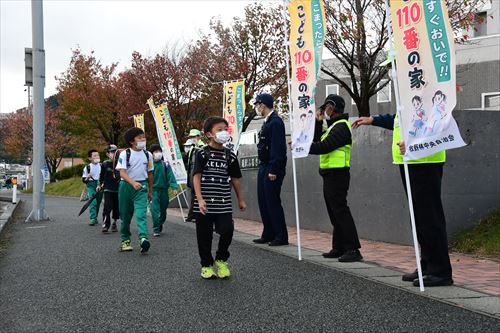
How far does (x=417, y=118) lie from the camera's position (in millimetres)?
4535

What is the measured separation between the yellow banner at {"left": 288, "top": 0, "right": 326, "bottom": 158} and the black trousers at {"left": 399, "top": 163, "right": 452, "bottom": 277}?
5.64 feet

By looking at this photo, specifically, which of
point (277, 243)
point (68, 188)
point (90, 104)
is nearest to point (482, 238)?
point (277, 243)

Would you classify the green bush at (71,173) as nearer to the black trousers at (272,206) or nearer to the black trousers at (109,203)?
the black trousers at (109,203)

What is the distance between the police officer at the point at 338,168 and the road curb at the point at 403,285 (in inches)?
10.9

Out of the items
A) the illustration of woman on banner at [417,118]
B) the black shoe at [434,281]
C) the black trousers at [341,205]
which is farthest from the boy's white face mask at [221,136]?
the black shoe at [434,281]

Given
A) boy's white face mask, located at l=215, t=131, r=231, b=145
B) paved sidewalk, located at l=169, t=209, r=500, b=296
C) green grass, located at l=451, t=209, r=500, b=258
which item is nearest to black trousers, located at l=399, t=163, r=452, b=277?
paved sidewalk, located at l=169, t=209, r=500, b=296

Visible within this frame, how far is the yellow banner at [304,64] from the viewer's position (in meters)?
6.42

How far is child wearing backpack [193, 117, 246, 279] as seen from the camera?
5.37m

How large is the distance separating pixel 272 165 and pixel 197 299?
310 centimetres

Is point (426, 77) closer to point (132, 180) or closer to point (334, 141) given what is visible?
point (334, 141)

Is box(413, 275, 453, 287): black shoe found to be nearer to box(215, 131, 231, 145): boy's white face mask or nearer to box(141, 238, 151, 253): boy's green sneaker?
box(215, 131, 231, 145): boy's white face mask

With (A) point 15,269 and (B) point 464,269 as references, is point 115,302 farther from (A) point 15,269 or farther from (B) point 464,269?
(B) point 464,269

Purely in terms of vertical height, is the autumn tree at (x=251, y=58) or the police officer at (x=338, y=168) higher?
the autumn tree at (x=251, y=58)

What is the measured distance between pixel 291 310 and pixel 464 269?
257cm
